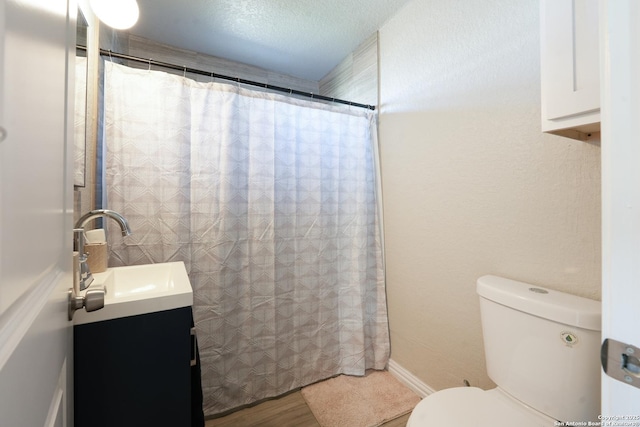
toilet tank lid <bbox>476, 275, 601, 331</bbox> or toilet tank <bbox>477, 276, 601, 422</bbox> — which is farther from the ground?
toilet tank lid <bbox>476, 275, 601, 331</bbox>

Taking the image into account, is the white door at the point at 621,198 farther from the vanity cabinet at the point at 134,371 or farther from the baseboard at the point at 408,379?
the baseboard at the point at 408,379

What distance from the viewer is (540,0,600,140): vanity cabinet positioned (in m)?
0.72

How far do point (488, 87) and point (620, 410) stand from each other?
1242mm

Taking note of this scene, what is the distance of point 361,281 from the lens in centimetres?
179

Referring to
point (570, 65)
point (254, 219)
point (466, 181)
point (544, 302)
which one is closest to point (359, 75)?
point (466, 181)

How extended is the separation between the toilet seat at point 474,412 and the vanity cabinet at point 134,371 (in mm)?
749

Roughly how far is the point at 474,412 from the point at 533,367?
0.82 feet

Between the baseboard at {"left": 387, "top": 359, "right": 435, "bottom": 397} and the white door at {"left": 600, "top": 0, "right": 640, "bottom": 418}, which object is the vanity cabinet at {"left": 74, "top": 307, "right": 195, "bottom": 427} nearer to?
the white door at {"left": 600, "top": 0, "right": 640, "bottom": 418}

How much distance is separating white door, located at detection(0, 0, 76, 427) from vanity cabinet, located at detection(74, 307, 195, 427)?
0.85 ft

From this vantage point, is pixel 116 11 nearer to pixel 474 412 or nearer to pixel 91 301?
pixel 91 301

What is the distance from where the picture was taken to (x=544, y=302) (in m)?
0.88

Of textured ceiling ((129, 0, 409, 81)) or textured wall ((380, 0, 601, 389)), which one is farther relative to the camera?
textured ceiling ((129, 0, 409, 81))

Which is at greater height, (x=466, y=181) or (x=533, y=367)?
(x=466, y=181)

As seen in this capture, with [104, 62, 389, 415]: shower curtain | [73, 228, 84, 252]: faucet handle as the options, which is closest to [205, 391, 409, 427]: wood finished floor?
[104, 62, 389, 415]: shower curtain
